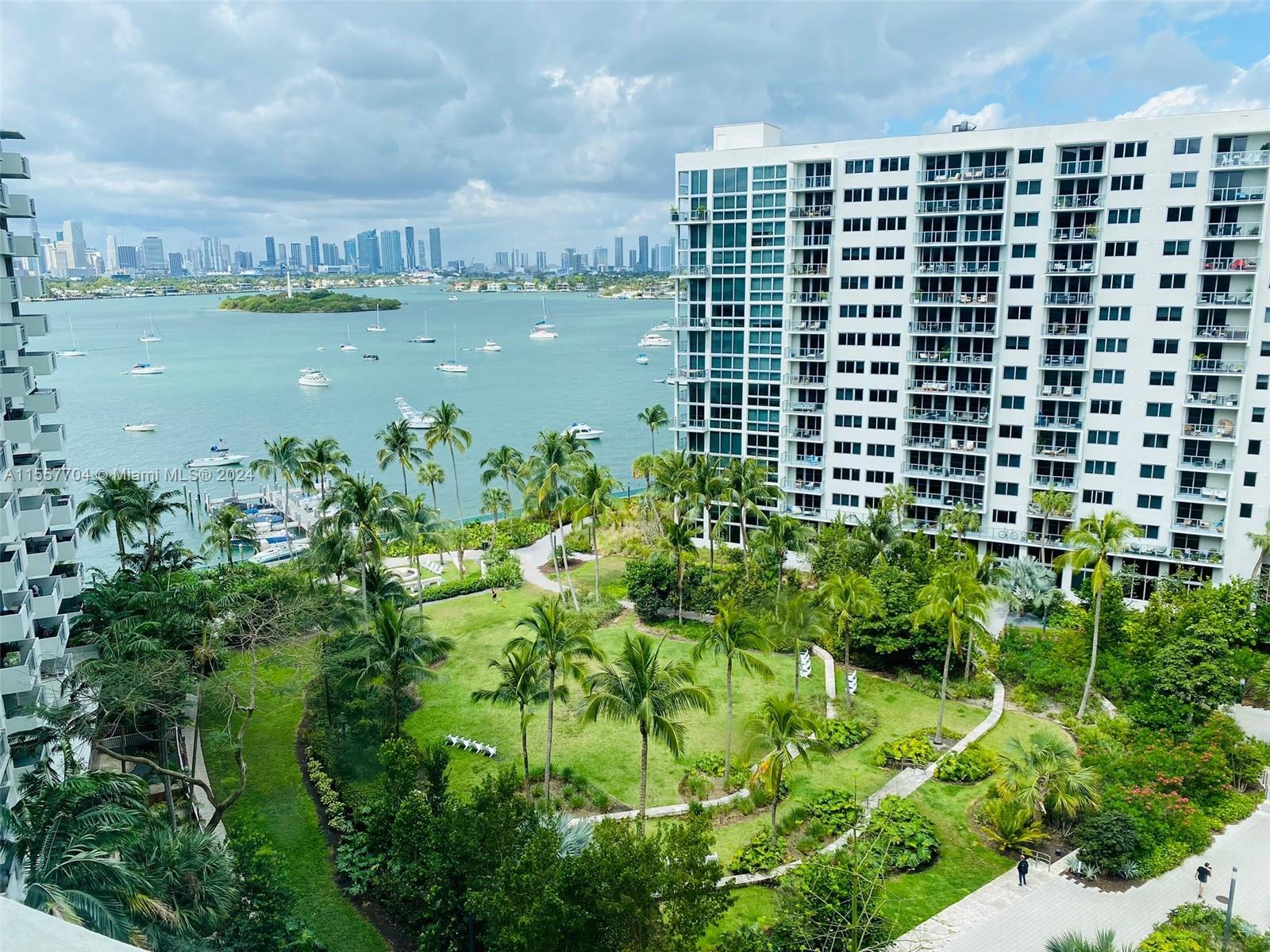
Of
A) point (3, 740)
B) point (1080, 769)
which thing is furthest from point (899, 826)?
point (3, 740)

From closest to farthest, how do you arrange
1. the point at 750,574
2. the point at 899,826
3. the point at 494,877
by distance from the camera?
the point at 494,877, the point at 899,826, the point at 750,574

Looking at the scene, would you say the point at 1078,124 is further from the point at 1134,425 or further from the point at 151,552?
the point at 151,552

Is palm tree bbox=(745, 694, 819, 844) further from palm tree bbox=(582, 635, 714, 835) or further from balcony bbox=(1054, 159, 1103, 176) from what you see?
balcony bbox=(1054, 159, 1103, 176)

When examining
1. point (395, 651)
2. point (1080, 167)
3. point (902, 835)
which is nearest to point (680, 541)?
point (395, 651)

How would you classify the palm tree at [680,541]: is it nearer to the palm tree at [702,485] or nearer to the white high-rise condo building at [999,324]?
the palm tree at [702,485]

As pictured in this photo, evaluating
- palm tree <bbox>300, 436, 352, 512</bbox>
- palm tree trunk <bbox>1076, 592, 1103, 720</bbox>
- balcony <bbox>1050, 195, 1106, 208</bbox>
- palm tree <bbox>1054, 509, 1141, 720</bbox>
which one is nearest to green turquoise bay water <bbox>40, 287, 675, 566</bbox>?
palm tree <bbox>300, 436, 352, 512</bbox>

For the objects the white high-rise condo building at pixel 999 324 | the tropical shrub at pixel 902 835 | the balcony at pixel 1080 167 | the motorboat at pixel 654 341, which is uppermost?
the balcony at pixel 1080 167

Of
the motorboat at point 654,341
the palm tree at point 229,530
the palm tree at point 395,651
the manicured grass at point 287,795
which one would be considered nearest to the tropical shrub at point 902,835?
the manicured grass at point 287,795
